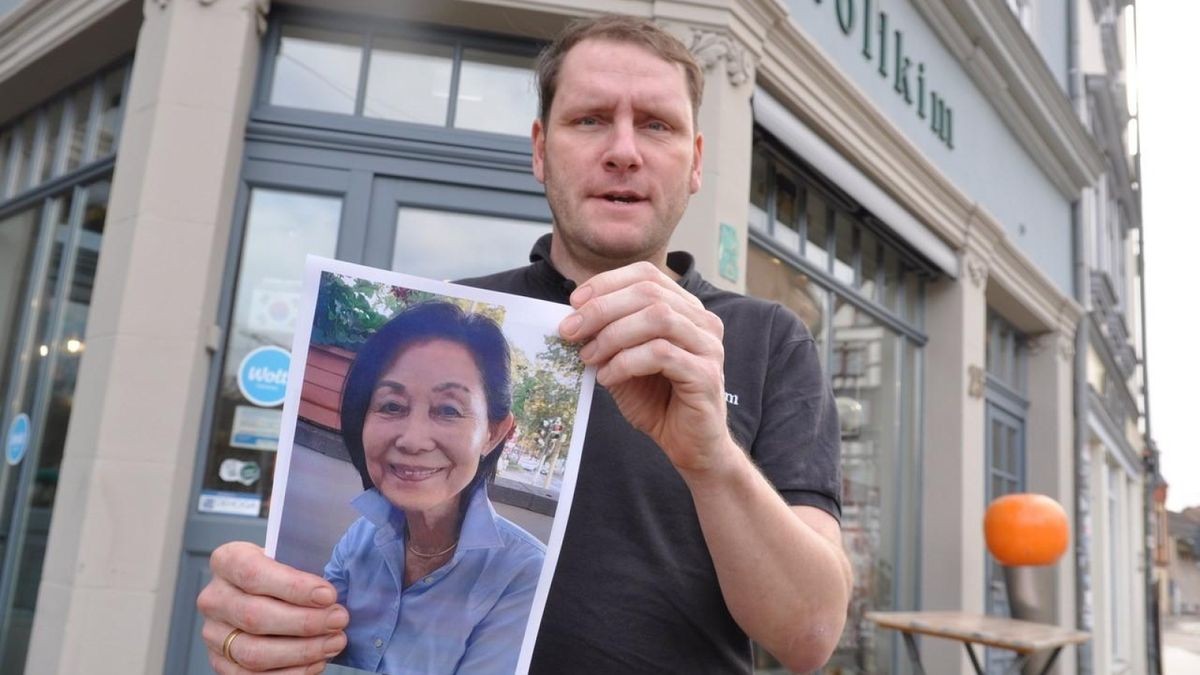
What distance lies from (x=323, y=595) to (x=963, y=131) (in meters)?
6.82

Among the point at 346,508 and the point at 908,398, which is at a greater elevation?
the point at 908,398

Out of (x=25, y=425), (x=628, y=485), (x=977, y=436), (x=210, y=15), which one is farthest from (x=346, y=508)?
(x=977, y=436)

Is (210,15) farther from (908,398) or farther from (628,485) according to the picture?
(908,398)

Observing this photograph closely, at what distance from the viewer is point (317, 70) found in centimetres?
376

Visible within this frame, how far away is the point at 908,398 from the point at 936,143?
185cm

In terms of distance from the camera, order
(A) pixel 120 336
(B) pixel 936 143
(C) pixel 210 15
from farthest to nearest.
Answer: (B) pixel 936 143
(C) pixel 210 15
(A) pixel 120 336

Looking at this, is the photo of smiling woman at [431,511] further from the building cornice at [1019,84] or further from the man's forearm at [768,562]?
the building cornice at [1019,84]

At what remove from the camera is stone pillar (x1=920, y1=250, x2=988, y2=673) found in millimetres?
6117

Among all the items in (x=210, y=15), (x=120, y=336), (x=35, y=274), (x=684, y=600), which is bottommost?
(x=684, y=600)

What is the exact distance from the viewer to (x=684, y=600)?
1.10 m

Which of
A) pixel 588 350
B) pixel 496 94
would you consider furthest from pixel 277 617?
pixel 496 94

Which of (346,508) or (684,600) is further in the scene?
(684,600)

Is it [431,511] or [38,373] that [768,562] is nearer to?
[431,511]

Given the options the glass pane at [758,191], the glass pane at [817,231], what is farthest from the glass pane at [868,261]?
Result: the glass pane at [758,191]
